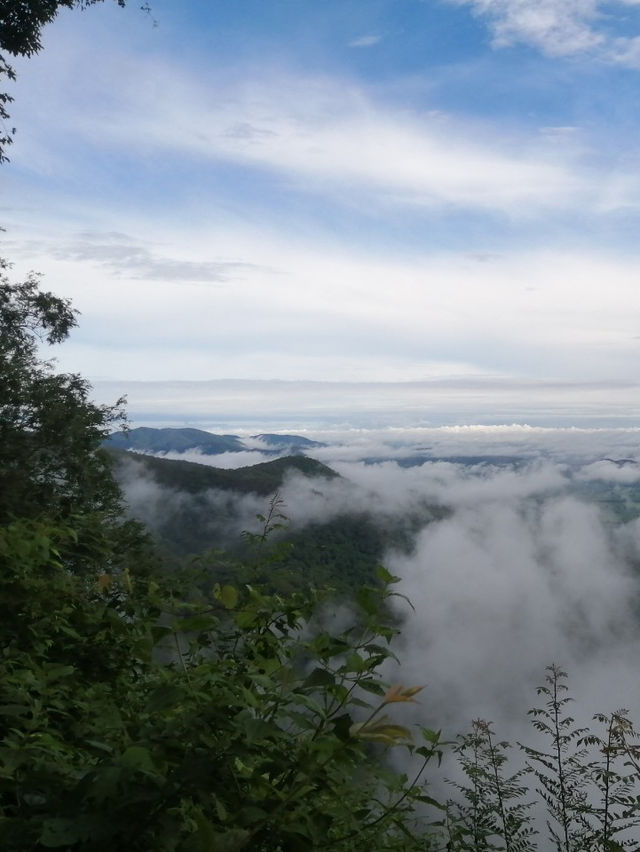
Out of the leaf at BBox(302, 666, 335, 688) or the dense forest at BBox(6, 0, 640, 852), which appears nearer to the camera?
the dense forest at BBox(6, 0, 640, 852)

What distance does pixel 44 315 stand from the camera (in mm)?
20766

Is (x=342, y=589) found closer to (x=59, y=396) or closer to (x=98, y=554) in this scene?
(x=98, y=554)

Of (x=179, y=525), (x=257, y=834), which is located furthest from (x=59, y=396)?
(x=179, y=525)

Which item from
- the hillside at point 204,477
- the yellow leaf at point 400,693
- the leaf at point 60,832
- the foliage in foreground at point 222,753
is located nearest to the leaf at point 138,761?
the foliage in foreground at point 222,753

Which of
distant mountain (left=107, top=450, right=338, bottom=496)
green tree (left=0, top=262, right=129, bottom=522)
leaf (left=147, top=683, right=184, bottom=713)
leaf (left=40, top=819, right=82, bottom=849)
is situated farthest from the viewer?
→ distant mountain (left=107, top=450, right=338, bottom=496)

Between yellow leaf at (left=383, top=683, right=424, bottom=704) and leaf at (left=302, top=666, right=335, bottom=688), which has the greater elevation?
leaf at (left=302, top=666, right=335, bottom=688)

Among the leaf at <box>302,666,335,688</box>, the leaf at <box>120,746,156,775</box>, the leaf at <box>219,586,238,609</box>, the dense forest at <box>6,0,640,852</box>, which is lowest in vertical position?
the dense forest at <box>6,0,640,852</box>

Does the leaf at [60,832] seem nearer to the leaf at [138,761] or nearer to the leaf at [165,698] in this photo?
the leaf at [138,761]

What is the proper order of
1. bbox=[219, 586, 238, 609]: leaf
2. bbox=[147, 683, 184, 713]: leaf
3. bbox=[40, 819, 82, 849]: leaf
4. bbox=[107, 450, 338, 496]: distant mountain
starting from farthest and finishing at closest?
bbox=[107, 450, 338, 496]: distant mountain → bbox=[219, 586, 238, 609]: leaf → bbox=[147, 683, 184, 713]: leaf → bbox=[40, 819, 82, 849]: leaf

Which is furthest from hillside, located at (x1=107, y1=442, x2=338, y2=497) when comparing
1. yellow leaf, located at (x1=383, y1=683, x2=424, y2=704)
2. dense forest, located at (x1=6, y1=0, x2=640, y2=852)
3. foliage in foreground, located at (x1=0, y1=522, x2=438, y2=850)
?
yellow leaf, located at (x1=383, y1=683, x2=424, y2=704)

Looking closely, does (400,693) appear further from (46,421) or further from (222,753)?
(46,421)

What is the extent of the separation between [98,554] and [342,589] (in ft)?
7.81

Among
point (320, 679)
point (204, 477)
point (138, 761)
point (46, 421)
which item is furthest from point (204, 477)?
point (138, 761)

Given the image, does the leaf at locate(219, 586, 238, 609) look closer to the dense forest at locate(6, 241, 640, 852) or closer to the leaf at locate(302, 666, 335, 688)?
the dense forest at locate(6, 241, 640, 852)
